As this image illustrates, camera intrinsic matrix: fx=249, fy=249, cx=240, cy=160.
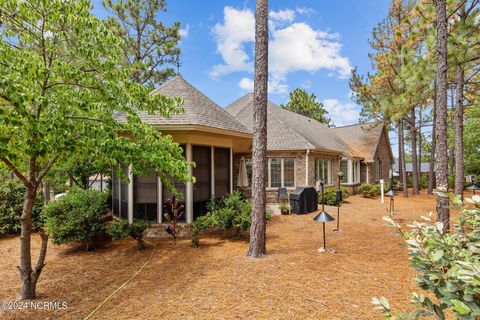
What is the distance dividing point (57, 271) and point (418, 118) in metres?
30.5

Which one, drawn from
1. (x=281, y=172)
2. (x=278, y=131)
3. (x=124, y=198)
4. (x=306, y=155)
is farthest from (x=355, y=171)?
(x=124, y=198)

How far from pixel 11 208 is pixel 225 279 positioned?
29.1 ft

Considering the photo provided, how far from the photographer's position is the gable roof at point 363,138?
21547 mm

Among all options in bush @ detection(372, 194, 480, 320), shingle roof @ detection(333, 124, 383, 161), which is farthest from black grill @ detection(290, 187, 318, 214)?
shingle roof @ detection(333, 124, 383, 161)

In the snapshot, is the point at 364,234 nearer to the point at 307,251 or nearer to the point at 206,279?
the point at 307,251

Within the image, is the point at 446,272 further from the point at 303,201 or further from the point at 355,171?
the point at 355,171

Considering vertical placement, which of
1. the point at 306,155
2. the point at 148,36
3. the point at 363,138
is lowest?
the point at 306,155

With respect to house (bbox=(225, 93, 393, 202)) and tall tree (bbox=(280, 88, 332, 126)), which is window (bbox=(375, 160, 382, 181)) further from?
tall tree (bbox=(280, 88, 332, 126))

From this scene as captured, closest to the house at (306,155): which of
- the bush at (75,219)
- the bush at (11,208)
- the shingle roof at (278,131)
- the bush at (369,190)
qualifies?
the shingle roof at (278,131)

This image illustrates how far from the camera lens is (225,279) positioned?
16.3 feet

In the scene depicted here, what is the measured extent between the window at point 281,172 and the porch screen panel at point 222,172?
623 centimetres

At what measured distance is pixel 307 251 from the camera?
21.5 ft

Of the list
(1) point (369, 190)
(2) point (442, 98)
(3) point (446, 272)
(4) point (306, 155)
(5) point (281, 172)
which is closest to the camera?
(3) point (446, 272)

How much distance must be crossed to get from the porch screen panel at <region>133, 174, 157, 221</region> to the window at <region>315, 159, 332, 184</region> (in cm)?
1123
